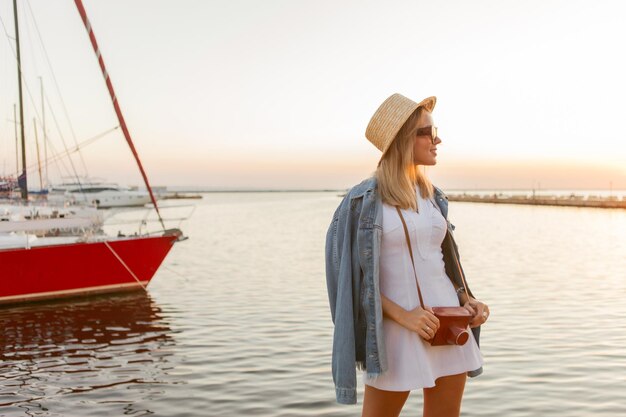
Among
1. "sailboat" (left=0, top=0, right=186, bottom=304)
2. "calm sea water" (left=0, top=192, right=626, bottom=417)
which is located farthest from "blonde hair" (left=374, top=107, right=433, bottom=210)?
"sailboat" (left=0, top=0, right=186, bottom=304)

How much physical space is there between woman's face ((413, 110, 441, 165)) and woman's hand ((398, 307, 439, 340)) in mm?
646

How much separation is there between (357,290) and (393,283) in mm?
153

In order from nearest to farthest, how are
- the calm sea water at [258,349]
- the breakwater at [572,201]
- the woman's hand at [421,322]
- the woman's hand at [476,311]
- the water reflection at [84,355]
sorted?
the woman's hand at [421,322] → the woman's hand at [476,311] → the calm sea water at [258,349] → the water reflection at [84,355] → the breakwater at [572,201]

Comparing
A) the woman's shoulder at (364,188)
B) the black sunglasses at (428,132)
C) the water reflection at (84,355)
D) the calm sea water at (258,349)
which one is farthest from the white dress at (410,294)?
the water reflection at (84,355)

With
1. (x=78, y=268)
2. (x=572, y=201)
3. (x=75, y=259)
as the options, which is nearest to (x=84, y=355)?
(x=75, y=259)

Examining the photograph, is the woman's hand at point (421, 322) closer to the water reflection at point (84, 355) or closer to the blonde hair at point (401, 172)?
the blonde hair at point (401, 172)

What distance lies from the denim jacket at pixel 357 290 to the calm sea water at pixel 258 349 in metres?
4.41

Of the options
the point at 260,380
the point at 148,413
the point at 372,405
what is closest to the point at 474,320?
the point at 372,405

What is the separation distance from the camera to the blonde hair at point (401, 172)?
2.69m

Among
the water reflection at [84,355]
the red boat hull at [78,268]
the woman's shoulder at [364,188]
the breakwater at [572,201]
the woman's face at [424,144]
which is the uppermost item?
the woman's face at [424,144]

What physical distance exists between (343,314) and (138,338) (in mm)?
9510

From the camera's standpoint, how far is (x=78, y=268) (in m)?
A: 15.4

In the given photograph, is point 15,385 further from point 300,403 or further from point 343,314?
point 343,314

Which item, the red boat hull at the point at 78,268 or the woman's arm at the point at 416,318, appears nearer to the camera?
the woman's arm at the point at 416,318
